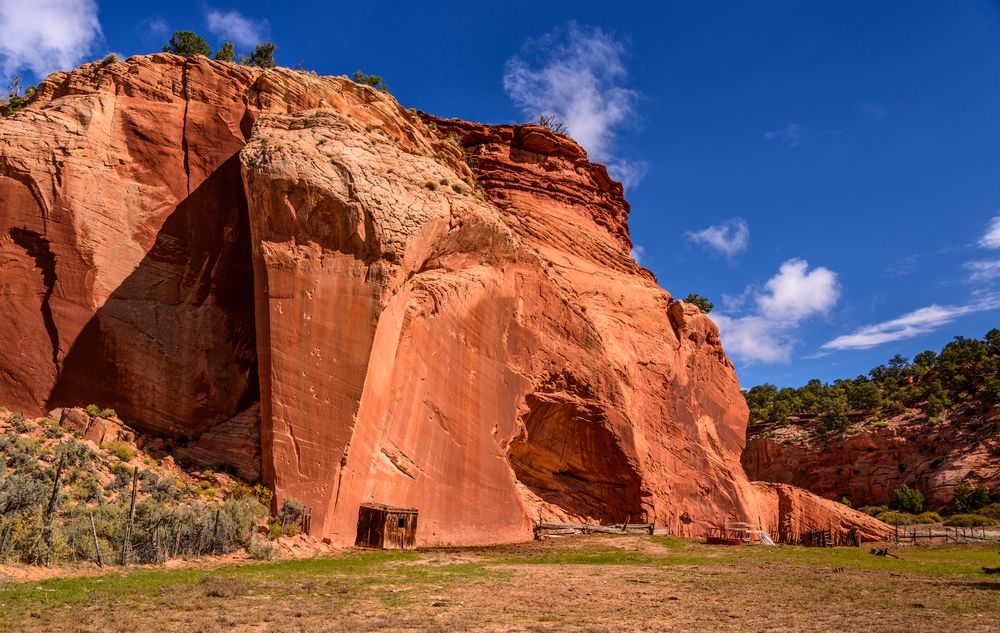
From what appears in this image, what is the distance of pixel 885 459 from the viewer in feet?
242

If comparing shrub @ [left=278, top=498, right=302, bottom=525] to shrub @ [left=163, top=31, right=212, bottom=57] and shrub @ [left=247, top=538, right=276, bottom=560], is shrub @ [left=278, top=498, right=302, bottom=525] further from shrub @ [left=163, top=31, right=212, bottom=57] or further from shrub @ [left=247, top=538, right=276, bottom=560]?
shrub @ [left=163, top=31, right=212, bottom=57]

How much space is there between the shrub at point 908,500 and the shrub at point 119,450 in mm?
66794

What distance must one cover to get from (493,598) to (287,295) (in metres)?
12.6

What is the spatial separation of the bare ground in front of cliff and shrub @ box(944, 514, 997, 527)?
129 ft

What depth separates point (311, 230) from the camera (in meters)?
24.3

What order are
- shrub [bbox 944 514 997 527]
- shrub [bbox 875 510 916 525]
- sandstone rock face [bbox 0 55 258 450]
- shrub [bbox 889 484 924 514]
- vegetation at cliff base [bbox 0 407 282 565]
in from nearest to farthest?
vegetation at cliff base [bbox 0 407 282 565] → sandstone rock face [bbox 0 55 258 450] → shrub [bbox 944 514 997 527] → shrub [bbox 875 510 916 525] → shrub [bbox 889 484 924 514]

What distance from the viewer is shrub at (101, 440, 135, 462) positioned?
21359 mm

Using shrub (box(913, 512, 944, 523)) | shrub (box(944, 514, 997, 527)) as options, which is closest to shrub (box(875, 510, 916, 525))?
shrub (box(913, 512, 944, 523))

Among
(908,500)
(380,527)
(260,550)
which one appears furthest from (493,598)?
(908,500)

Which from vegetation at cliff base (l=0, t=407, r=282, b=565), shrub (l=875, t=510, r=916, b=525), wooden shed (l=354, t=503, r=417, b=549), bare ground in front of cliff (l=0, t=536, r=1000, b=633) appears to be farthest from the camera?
shrub (l=875, t=510, r=916, b=525)

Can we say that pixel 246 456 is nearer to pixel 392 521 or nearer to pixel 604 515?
pixel 392 521

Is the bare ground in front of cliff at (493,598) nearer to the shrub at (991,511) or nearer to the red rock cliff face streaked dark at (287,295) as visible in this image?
the red rock cliff face streaked dark at (287,295)

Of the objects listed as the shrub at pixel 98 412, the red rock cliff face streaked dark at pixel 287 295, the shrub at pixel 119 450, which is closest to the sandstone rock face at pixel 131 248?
the red rock cliff face streaked dark at pixel 287 295

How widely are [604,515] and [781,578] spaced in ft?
57.3
